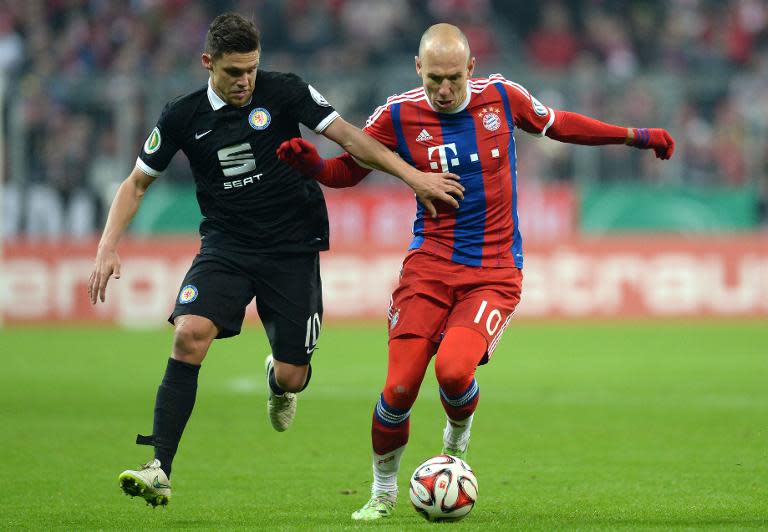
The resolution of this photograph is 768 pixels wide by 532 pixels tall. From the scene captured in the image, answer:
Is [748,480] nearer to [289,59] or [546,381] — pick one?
[546,381]

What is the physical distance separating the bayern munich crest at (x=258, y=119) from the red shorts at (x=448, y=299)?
40.7 inches

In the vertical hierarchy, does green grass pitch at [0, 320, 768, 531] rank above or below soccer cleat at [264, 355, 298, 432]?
below

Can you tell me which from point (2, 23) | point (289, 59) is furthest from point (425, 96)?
point (2, 23)

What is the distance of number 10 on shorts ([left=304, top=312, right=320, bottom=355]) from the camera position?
746 centimetres

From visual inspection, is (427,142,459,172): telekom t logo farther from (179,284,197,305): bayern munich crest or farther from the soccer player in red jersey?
(179,284,197,305): bayern munich crest

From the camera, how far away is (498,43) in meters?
23.0

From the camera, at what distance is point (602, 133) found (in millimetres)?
6988

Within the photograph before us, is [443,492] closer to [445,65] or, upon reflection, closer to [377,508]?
[377,508]

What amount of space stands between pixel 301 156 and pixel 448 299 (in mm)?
982

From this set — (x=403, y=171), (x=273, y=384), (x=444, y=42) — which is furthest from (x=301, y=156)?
(x=273, y=384)

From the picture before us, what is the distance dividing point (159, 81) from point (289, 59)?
256 cm

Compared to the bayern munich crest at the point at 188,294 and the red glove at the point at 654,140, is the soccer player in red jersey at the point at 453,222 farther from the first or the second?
the bayern munich crest at the point at 188,294

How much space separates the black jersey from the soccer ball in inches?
63.6

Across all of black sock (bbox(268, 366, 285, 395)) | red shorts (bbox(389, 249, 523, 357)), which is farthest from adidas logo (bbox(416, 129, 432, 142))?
black sock (bbox(268, 366, 285, 395))
